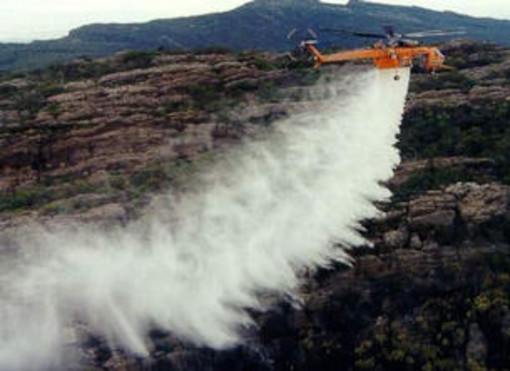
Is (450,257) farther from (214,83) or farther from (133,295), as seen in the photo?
(214,83)

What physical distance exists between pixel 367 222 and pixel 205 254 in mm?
13081

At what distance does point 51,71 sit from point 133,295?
5929cm

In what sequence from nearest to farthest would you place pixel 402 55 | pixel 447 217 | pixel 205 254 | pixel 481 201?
pixel 205 254, pixel 447 217, pixel 481 201, pixel 402 55

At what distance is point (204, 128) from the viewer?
73375mm

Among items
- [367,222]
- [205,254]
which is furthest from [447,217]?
[205,254]

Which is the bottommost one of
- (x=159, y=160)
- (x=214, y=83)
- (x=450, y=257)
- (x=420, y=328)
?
(x=420, y=328)

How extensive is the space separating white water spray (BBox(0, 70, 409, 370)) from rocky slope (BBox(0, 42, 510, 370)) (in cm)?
160

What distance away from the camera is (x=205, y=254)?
5234cm

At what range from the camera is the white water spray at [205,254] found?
4656 centimetres

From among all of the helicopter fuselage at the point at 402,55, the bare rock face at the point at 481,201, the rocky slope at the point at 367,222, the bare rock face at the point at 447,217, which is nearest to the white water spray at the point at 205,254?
the rocky slope at the point at 367,222

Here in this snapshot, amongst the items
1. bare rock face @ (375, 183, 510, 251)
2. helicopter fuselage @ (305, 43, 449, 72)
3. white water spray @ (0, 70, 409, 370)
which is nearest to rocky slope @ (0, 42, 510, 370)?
bare rock face @ (375, 183, 510, 251)

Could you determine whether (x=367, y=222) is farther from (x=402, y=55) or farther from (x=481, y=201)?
(x=402, y=55)

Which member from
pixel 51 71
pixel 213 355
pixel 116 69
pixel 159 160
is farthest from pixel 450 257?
pixel 51 71

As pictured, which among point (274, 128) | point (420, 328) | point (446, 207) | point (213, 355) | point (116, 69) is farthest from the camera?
point (116, 69)
